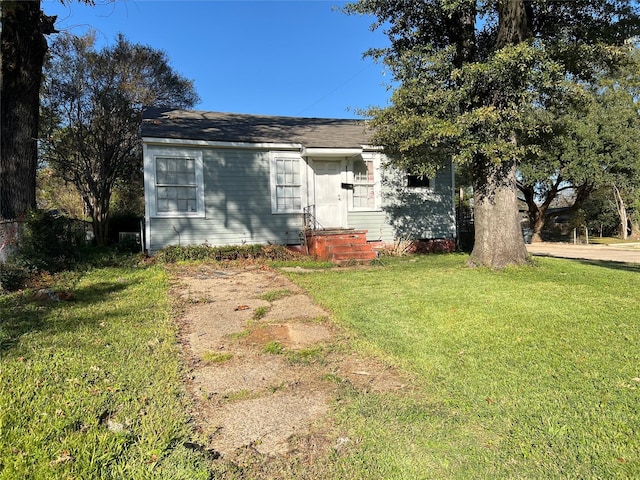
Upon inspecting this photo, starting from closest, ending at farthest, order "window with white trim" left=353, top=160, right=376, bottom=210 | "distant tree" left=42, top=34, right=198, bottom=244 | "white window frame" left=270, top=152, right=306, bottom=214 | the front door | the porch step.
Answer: the porch step < "white window frame" left=270, top=152, right=306, bottom=214 < the front door < "window with white trim" left=353, top=160, right=376, bottom=210 < "distant tree" left=42, top=34, right=198, bottom=244

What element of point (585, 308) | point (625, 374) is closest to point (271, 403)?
point (625, 374)

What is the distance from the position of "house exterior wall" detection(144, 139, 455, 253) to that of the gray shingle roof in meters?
0.37

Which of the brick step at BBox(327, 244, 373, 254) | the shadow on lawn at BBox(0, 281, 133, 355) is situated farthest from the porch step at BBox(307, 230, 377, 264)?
the shadow on lawn at BBox(0, 281, 133, 355)

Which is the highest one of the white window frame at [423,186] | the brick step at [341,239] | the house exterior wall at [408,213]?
the white window frame at [423,186]

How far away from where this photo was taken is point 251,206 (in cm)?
1106

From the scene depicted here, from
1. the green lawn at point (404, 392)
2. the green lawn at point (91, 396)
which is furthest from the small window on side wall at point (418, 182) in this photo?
the green lawn at point (91, 396)

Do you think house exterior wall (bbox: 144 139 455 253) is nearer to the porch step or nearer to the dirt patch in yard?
the porch step

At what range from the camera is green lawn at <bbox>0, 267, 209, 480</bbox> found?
2.09 metres

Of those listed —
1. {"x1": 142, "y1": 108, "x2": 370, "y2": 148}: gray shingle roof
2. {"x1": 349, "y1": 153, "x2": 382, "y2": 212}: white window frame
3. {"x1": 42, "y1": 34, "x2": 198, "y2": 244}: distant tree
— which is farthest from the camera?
{"x1": 42, "y1": 34, "x2": 198, "y2": 244}: distant tree

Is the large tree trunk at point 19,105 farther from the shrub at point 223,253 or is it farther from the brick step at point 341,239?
the brick step at point 341,239

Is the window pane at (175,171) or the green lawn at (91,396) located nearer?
the green lawn at (91,396)

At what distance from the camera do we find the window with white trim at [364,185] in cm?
1196

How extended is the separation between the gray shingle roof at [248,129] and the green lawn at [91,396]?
21.7ft

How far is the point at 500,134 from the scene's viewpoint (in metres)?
7.52
